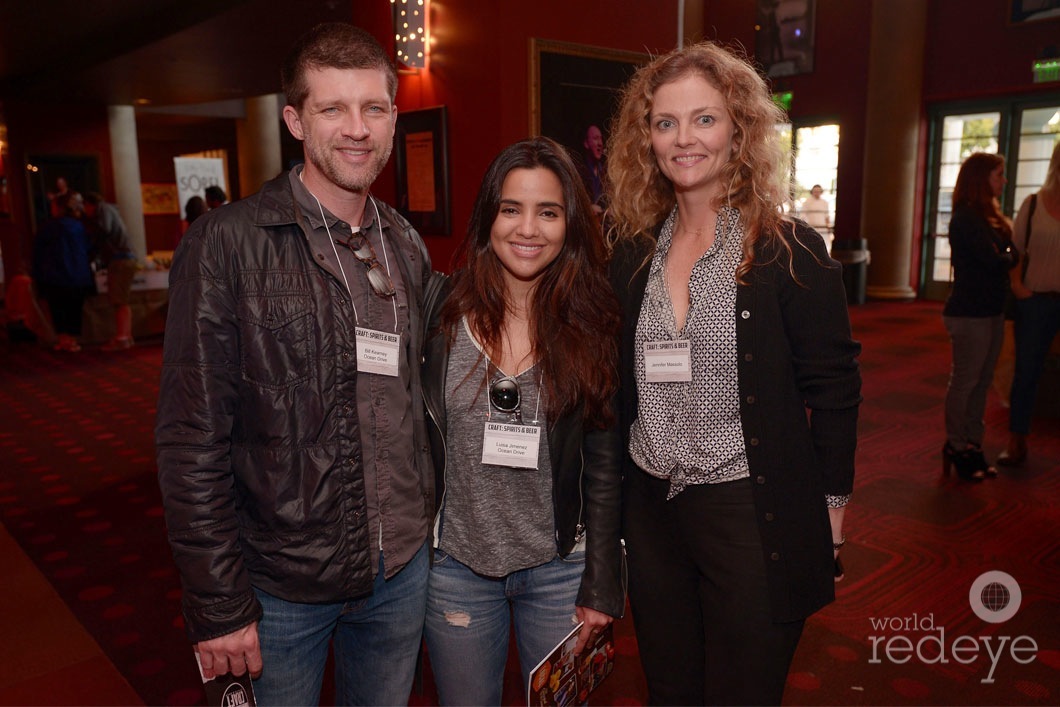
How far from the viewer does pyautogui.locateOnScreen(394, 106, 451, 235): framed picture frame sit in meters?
4.17

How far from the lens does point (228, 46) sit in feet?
28.0

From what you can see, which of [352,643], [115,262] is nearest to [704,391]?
[352,643]

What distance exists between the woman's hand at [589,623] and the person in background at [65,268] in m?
8.52

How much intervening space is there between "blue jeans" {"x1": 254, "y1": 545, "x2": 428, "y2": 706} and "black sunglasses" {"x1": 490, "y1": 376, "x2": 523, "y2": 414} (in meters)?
0.34

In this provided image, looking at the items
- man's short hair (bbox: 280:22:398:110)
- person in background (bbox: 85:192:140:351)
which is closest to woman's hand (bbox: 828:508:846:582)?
man's short hair (bbox: 280:22:398:110)

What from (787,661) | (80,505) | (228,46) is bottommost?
(80,505)

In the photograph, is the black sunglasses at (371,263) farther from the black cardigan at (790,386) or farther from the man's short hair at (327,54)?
the black cardigan at (790,386)

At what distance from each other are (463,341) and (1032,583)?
269 cm

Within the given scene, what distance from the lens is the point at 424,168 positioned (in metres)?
4.31

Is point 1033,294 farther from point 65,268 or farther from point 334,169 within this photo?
point 65,268

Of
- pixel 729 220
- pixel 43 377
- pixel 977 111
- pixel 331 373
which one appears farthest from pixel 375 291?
pixel 977 111

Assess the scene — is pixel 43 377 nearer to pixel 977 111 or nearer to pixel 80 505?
pixel 80 505

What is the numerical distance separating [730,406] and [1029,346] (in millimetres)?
3558

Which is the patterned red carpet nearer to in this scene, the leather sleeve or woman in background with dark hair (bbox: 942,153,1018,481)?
woman in background with dark hair (bbox: 942,153,1018,481)
